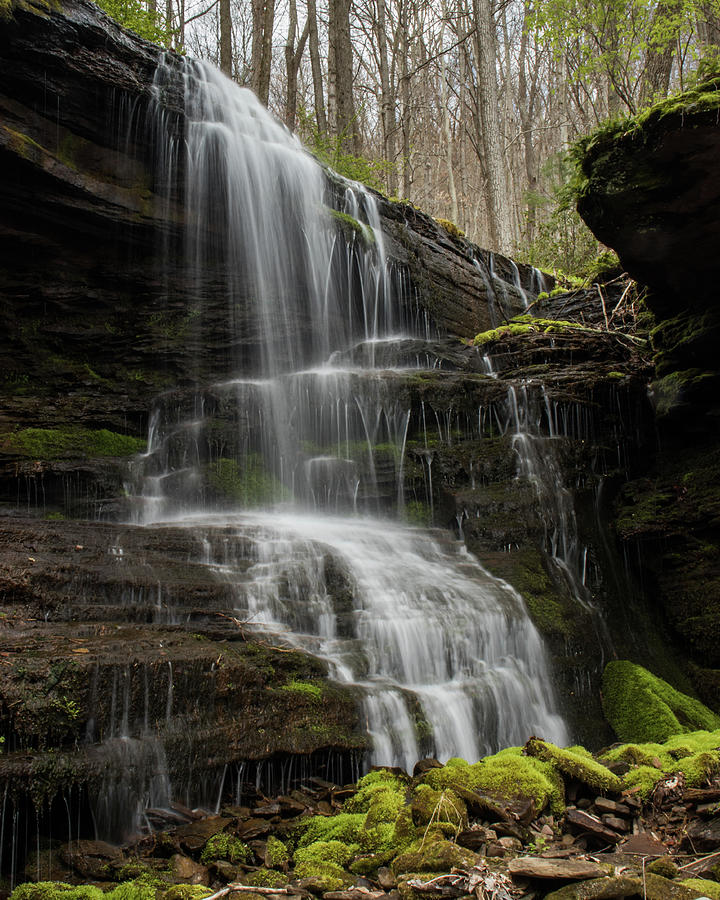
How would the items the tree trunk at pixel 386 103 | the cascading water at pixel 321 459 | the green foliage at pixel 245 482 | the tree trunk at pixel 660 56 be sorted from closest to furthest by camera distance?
1. the cascading water at pixel 321 459
2. the green foliage at pixel 245 482
3. the tree trunk at pixel 660 56
4. the tree trunk at pixel 386 103

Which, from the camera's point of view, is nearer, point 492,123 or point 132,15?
point 132,15

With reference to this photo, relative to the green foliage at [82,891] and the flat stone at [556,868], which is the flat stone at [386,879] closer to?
the flat stone at [556,868]

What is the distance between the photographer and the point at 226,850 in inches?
127

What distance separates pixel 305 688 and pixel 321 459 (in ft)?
17.2

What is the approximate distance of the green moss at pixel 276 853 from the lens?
3.13 meters

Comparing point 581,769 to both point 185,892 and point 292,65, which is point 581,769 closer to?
point 185,892

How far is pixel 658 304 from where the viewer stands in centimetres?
853

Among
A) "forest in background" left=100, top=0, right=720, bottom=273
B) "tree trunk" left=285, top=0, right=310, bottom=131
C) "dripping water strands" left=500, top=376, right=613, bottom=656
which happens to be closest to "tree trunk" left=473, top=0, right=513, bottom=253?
"forest in background" left=100, top=0, right=720, bottom=273

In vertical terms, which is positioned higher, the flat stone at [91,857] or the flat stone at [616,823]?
the flat stone at [616,823]

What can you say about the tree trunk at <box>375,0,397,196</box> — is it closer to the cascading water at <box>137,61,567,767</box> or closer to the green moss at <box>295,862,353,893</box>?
the cascading water at <box>137,61,567,767</box>

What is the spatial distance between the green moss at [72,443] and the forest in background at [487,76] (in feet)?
23.0

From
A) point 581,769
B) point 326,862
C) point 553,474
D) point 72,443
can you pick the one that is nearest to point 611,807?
point 581,769

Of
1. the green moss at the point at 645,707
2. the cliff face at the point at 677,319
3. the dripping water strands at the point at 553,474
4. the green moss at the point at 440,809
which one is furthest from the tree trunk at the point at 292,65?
the green moss at the point at 440,809

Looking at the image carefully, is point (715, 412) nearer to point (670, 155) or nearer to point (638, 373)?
point (638, 373)
